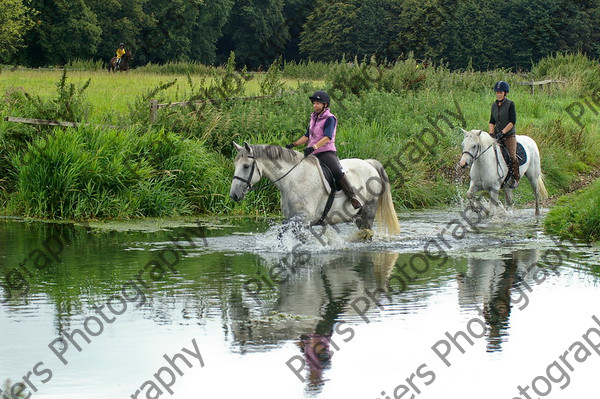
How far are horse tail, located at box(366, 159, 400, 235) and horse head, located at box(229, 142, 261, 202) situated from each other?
2.42m

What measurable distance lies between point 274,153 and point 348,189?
4.19ft

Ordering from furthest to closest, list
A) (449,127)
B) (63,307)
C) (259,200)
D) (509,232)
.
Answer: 1. (449,127)
2. (259,200)
3. (509,232)
4. (63,307)

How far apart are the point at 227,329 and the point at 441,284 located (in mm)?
3347

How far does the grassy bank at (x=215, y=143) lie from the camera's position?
17.1 meters

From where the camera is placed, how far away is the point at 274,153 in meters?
12.9

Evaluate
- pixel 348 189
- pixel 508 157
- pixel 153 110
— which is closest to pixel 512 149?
pixel 508 157

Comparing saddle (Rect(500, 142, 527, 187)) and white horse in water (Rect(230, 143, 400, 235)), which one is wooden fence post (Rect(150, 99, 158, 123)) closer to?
white horse in water (Rect(230, 143, 400, 235))

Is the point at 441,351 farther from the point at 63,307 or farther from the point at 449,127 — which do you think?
the point at 449,127

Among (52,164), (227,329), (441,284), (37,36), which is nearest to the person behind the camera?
(227,329)

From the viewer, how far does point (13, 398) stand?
6402 millimetres

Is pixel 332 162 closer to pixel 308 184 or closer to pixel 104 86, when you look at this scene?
pixel 308 184

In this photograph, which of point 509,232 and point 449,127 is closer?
point 509,232

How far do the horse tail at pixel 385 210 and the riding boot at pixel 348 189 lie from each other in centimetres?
78

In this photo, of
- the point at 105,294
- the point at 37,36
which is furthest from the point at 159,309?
the point at 37,36
